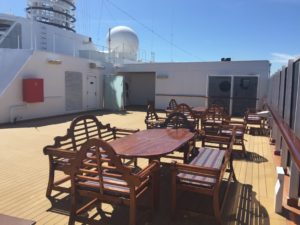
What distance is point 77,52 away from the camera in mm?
15766

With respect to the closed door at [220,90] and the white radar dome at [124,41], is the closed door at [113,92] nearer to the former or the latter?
the closed door at [220,90]

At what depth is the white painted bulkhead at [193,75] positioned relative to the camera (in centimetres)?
1210

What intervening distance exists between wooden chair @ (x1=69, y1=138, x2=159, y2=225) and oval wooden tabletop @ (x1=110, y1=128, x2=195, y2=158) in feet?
0.90

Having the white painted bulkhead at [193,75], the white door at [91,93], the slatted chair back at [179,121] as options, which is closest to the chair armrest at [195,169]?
the slatted chair back at [179,121]

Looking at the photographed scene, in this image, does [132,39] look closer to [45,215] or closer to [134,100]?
[134,100]

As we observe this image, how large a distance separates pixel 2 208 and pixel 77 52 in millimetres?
13594

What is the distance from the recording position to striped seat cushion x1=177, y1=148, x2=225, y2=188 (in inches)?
109

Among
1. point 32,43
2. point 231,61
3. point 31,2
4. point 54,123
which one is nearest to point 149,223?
point 54,123

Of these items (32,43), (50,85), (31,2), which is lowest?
(50,85)

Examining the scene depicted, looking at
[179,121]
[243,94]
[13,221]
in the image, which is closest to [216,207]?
[13,221]

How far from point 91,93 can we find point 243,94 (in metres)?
6.87

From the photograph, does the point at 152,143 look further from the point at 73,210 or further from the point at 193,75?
the point at 193,75

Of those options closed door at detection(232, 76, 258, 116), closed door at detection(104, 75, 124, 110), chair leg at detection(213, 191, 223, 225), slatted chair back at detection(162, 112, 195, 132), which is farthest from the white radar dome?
chair leg at detection(213, 191, 223, 225)

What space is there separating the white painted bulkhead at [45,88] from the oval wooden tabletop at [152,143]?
261 inches
